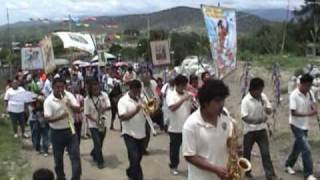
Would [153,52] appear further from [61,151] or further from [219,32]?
[61,151]

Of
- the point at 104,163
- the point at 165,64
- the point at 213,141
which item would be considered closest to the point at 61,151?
the point at 104,163

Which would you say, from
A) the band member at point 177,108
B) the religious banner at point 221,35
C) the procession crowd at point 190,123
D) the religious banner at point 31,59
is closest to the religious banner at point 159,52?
the religious banner at point 31,59

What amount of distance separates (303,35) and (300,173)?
5768cm

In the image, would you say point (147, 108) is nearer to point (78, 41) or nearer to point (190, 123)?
point (190, 123)

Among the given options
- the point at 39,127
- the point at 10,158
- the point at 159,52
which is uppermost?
the point at 159,52

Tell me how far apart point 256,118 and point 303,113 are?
0.78 metres

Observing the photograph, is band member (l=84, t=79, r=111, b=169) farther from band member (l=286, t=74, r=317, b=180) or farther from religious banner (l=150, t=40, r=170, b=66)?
religious banner (l=150, t=40, r=170, b=66)

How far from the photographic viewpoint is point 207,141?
5.77m

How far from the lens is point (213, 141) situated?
577 centimetres

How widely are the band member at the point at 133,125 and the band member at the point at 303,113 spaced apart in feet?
8.02

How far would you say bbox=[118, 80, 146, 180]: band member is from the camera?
1062 cm

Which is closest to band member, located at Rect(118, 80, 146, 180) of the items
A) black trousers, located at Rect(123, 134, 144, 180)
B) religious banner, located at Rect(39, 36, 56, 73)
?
black trousers, located at Rect(123, 134, 144, 180)

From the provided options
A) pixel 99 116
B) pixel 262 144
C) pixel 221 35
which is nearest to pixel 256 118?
pixel 262 144

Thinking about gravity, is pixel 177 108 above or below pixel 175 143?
above
